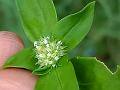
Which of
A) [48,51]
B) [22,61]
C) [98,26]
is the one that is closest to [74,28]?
[48,51]

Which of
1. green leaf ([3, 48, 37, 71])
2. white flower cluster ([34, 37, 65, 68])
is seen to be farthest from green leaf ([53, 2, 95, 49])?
green leaf ([3, 48, 37, 71])

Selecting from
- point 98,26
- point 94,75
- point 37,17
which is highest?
point 37,17

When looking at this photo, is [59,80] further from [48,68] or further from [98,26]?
[98,26]

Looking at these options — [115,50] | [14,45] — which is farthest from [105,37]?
[14,45]

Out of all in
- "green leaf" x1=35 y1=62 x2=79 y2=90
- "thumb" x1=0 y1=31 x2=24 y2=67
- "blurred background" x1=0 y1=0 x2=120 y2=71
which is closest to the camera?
"green leaf" x1=35 y1=62 x2=79 y2=90

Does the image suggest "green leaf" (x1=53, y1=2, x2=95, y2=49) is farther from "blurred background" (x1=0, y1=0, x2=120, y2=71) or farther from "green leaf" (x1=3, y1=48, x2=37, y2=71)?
"blurred background" (x1=0, y1=0, x2=120, y2=71)

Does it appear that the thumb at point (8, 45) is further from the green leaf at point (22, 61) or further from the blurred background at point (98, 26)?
the blurred background at point (98, 26)
